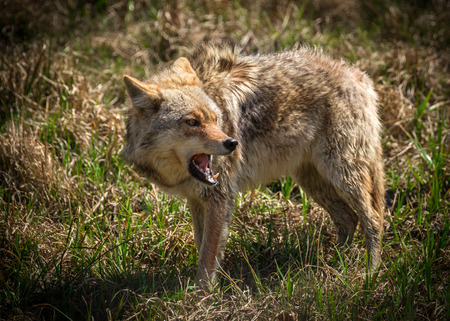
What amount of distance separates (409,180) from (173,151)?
3.01 m

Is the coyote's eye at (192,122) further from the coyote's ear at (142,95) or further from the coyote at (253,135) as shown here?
the coyote's ear at (142,95)

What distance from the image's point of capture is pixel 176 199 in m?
5.05

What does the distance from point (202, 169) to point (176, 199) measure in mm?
1308

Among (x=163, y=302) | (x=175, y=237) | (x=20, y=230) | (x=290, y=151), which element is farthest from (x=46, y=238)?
(x=290, y=151)

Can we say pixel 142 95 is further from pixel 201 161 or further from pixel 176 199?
pixel 176 199

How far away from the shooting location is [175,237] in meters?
4.53

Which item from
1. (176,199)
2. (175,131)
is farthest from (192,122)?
(176,199)

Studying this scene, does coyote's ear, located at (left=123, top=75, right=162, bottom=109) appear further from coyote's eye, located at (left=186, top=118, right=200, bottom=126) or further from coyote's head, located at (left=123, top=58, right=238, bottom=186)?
coyote's eye, located at (left=186, top=118, right=200, bottom=126)

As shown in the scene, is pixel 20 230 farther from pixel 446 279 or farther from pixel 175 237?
pixel 446 279

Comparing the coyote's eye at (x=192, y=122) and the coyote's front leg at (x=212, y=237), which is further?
the coyote's front leg at (x=212, y=237)

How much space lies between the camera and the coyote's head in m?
3.69

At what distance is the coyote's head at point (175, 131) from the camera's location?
3689 mm

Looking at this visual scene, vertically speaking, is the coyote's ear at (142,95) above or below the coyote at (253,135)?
above

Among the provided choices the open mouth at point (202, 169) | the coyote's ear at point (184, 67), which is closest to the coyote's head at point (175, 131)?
the open mouth at point (202, 169)
